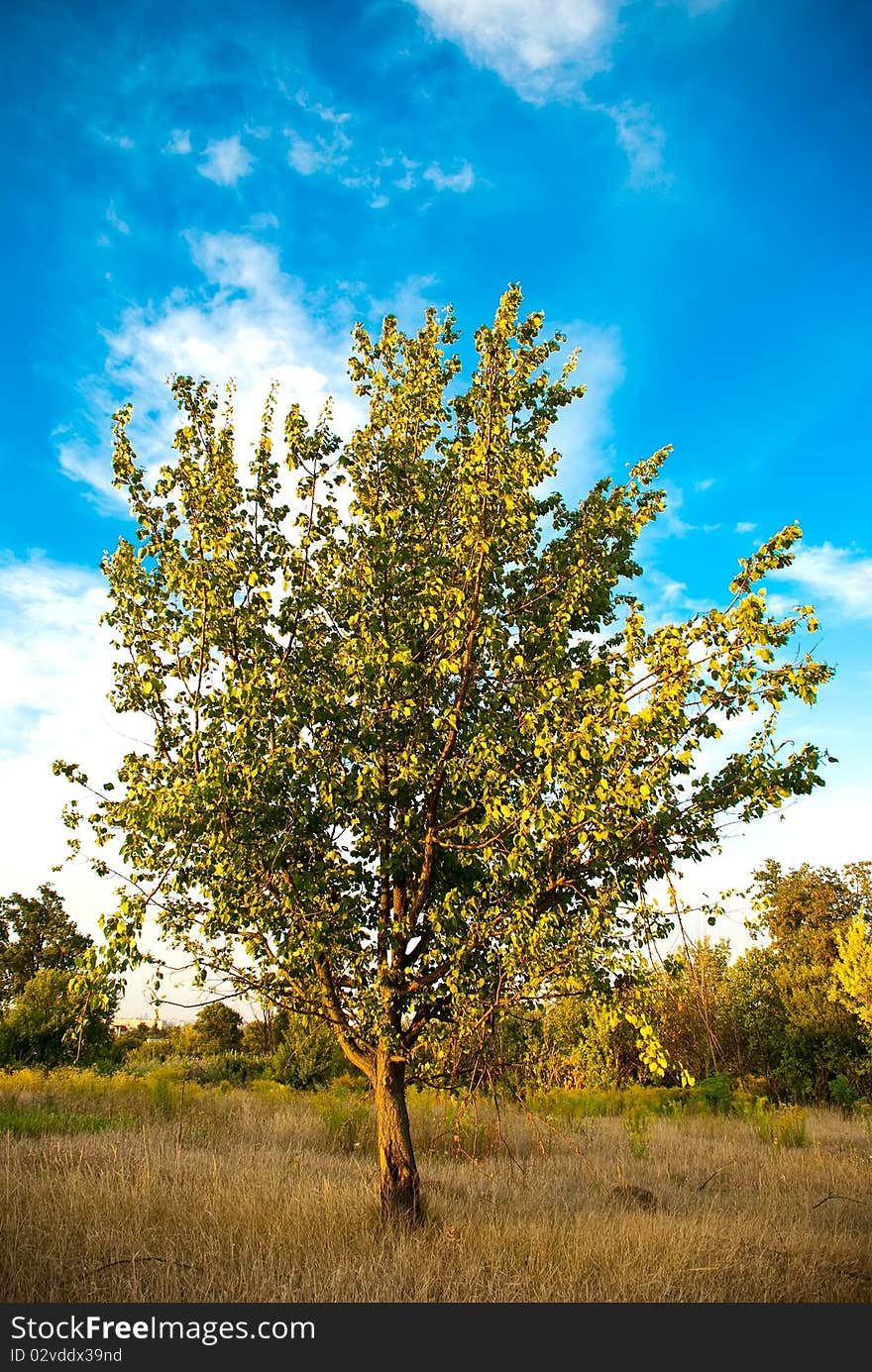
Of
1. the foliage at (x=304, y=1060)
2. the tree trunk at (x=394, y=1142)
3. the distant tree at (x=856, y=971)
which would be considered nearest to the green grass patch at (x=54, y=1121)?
the tree trunk at (x=394, y=1142)

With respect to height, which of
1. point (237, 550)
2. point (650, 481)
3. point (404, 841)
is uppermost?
point (650, 481)

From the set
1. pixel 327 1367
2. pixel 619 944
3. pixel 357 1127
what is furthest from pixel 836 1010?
pixel 327 1367

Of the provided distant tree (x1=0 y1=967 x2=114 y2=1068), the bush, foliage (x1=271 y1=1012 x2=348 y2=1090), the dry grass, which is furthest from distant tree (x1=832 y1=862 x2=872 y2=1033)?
distant tree (x1=0 y1=967 x2=114 y2=1068)

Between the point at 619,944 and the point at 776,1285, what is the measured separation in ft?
12.0

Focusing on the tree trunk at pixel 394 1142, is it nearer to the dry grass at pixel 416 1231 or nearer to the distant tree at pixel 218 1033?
the dry grass at pixel 416 1231

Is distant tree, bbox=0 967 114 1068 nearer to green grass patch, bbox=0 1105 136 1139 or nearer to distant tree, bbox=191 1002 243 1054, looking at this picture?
green grass patch, bbox=0 1105 136 1139

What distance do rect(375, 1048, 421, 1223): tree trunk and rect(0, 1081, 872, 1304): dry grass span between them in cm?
31

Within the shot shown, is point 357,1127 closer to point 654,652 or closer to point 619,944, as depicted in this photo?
point 619,944

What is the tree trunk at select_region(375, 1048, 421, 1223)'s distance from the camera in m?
7.25

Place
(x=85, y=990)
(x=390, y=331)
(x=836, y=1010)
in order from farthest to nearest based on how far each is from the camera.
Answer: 1. (x=836, y=1010)
2. (x=390, y=331)
3. (x=85, y=990)

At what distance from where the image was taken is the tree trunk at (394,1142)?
7254 millimetres

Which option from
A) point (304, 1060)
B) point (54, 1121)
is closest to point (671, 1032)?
point (304, 1060)

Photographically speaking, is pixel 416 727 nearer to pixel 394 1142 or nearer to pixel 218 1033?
pixel 394 1142

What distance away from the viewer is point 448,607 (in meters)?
6.69
